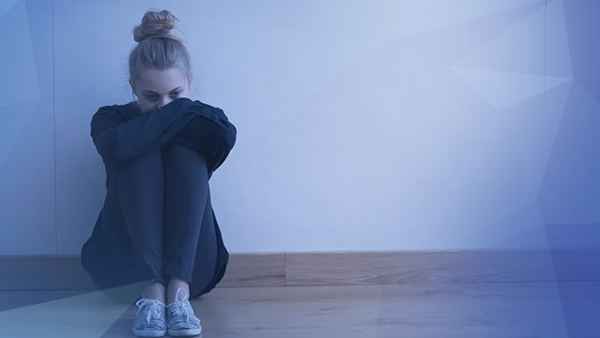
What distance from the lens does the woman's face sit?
1.35m

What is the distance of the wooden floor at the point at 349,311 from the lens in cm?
117

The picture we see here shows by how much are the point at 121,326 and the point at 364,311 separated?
1.90ft

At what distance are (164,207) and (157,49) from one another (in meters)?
0.41

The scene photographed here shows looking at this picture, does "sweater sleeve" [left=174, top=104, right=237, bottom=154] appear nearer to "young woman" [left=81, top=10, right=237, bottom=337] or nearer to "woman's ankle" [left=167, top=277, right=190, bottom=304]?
"young woman" [left=81, top=10, right=237, bottom=337]

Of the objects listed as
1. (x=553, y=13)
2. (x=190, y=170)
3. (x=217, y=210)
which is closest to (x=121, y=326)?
(x=190, y=170)

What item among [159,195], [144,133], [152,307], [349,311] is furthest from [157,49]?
[349,311]

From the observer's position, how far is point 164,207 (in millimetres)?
1249

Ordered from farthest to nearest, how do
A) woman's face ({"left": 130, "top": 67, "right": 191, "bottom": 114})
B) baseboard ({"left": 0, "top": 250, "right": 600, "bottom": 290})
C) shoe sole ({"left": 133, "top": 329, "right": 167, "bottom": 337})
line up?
1. baseboard ({"left": 0, "top": 250, "right": 600, "bottom": 290})
2. woman's face ({"left": 130, "top": 67, "right": 191, "bottom": 114})
3. shoe sole ({"left": 133, "top": 329, "right": 167, "bottom": 337})

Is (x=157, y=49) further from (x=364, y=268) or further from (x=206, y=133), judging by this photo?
(x=364, y=268)

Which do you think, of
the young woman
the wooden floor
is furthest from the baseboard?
the young woman
